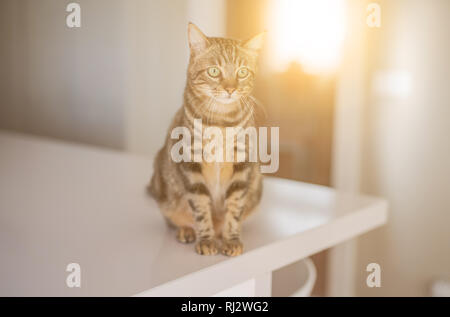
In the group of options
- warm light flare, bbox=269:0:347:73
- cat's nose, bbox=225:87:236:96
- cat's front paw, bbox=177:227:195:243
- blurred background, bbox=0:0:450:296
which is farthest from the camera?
warm light flare, bbox=269:0:347:73

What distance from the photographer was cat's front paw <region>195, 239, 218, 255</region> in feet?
2.22

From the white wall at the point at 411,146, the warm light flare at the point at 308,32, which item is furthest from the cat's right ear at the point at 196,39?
the white wall at the point at 411,146

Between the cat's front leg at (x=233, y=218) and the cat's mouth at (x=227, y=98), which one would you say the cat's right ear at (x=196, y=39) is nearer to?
the cat's mouth at (x=227, y=98)

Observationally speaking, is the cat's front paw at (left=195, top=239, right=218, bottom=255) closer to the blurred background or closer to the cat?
the cat

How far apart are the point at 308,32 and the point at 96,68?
620 millimetres

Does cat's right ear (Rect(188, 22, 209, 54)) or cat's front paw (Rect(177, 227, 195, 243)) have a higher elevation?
cat's right ear (Rect(188, 22, 209, 54))

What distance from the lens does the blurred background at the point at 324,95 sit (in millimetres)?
1106

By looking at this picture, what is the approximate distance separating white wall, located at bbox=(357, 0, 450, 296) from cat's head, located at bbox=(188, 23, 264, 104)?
1.00 meters

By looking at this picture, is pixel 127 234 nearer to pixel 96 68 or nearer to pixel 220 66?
pixel 220 66

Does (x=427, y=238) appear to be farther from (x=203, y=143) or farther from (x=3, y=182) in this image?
(x=3, y=182)

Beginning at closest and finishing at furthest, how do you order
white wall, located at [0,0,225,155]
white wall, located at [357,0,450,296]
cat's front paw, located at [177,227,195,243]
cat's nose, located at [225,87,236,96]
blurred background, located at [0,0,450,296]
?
cat's nose, located at [225,87,236,96]
cat's front paw, located at [177,227,195,243]
white wall, located at [0,0,225,155]
blurred background, located at [0,0,450,296]
white wall, located at [357,0,450,296]

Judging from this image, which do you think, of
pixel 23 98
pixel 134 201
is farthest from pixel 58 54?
pixel 134 201

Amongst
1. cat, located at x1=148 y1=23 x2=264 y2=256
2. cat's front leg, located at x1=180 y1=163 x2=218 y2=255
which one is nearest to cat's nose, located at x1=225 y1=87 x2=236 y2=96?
cat, located at x1=148 y1=23 x2=264 y2=256

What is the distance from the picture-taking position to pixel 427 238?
148 centimetres
